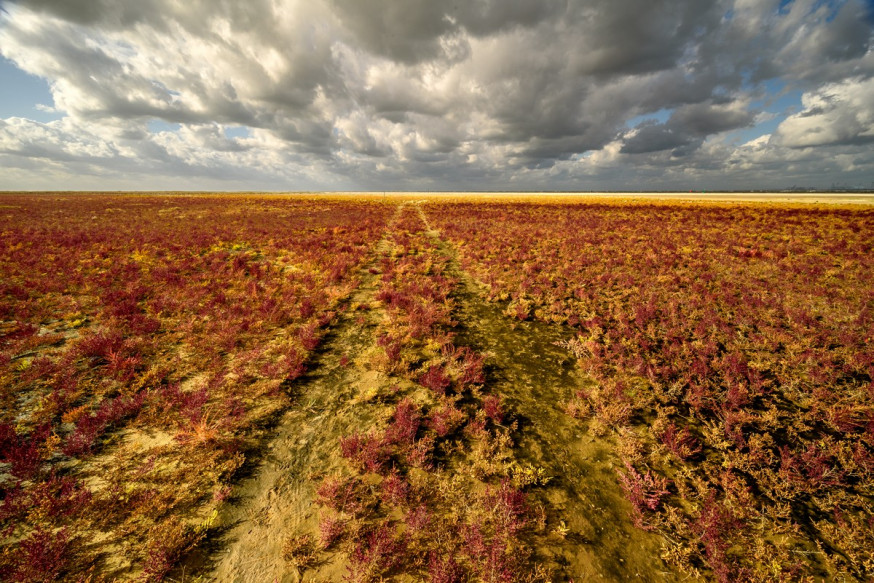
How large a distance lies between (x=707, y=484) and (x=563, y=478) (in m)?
2.14

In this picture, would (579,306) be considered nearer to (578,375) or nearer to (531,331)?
(531,331)

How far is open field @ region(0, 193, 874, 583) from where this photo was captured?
3797mm

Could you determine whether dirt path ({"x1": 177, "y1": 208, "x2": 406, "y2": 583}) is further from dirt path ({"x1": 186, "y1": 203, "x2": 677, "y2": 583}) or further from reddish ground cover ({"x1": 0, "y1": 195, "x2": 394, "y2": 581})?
reddish ground cover ({"x1": 0, "y1": 195, "x2": 394, "y2": 581})

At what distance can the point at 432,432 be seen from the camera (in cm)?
553

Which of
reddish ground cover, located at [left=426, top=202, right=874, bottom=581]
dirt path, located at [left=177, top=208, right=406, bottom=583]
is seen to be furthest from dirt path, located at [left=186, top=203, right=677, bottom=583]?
reddish ground cover, located at [left=426, top=202, right=874, bottom=581]

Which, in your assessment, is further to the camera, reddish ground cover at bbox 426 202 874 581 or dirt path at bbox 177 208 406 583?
reddish ground cover at bbox 426 202 874 581

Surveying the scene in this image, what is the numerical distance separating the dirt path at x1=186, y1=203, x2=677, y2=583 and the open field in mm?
32

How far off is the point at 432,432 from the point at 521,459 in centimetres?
158

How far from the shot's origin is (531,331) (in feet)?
32.1

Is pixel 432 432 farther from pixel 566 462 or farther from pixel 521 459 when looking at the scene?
pixel 566 462

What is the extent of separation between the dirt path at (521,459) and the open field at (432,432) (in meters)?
0.03

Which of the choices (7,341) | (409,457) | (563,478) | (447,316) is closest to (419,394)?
(409,457)

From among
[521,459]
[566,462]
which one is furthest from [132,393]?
[566,462]

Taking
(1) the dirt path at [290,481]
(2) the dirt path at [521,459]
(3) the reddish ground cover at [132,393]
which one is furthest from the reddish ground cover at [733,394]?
(3) the reddish ground cover at [132,393]
